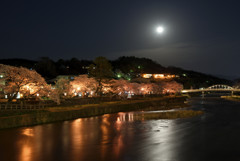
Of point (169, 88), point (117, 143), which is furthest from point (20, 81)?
point (169, 88)

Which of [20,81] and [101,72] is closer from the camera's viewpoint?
[20,81]

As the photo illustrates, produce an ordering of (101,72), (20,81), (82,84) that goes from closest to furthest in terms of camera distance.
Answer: (20,81)
(82,84)
(101,72)

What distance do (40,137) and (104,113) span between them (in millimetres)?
17267

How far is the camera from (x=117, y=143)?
20.0 metres

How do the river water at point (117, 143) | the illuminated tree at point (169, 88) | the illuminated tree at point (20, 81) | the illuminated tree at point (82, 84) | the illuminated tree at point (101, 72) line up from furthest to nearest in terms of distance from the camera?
the illuminated tree at point (169, 88), the illuminated tree at point (101, 72), the illuminated tree at point (82, 84), the illuminated tree at point (20, 81), the river water at point (117, 143)

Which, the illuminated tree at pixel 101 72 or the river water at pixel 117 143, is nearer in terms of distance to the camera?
the river water at pixel 117 143

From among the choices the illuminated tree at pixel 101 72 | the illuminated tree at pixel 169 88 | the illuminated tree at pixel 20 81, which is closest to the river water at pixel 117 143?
the illuminated tree at pixel 20 81

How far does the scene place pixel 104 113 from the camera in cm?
3866

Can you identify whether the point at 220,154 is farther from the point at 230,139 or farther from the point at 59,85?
the point at 59,85

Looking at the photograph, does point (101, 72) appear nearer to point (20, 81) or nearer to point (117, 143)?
point (20, 81)

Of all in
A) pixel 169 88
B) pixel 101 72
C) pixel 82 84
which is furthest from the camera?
pixel 169 88

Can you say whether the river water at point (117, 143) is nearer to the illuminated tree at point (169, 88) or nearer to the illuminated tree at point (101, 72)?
the illuminated tree at point (101, 72)

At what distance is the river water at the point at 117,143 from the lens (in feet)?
53.2

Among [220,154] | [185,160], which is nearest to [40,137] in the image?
[185,160]
